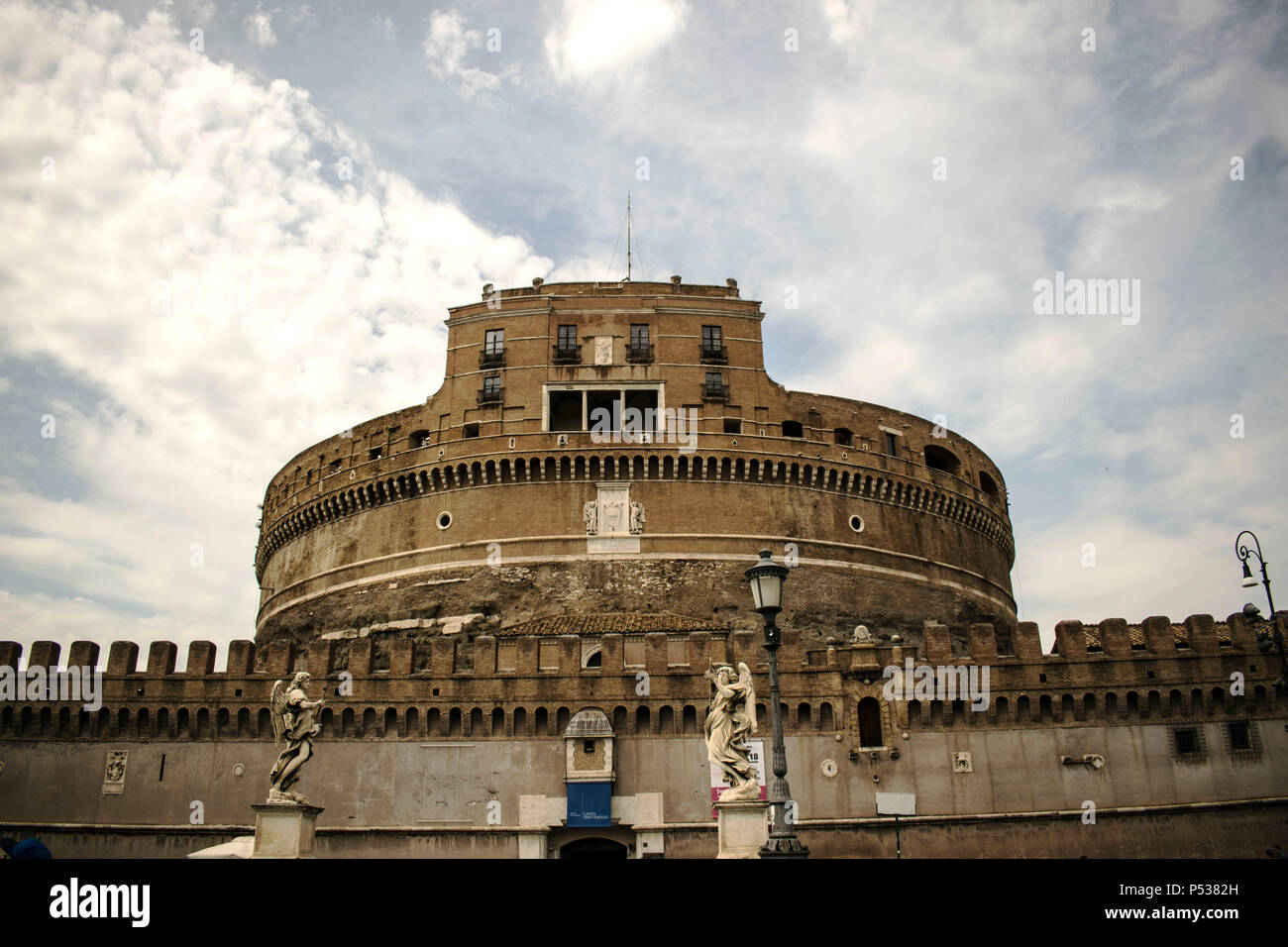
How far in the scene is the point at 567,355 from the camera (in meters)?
37.3

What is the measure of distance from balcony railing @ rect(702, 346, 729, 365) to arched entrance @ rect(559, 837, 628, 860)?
62.6 feet

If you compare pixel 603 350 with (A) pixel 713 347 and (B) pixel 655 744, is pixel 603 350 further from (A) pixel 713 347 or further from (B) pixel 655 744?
(B) pixel 655 744

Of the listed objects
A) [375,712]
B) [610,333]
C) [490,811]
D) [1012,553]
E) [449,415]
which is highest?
[610,333]

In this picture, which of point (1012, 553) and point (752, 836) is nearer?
point (752, 836)

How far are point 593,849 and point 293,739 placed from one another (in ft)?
38.3

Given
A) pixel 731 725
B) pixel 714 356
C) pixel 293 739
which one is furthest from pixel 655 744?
pixel 714 356

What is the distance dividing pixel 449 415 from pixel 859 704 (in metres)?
19.8

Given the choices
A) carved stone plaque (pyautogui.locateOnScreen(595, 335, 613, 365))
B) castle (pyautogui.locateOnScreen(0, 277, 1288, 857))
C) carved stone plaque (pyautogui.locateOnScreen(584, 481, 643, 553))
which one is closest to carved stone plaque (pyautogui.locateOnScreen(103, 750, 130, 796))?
castle (pyautogui.locateOnScreen(0, 277, 1288, 857))

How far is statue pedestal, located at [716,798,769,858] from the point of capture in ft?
41.8

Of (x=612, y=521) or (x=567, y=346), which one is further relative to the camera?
(x=567, y=346)

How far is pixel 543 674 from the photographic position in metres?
24.9
